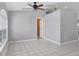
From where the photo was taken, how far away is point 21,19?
28.4 feet

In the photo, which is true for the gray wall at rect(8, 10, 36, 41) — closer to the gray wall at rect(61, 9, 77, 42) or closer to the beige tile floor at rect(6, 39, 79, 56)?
the beige tile floor at rect(6, 39, 79, 56)

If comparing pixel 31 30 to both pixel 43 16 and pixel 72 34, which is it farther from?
pixel 72 34

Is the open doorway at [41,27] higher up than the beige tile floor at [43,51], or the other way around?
the open doorway at [41,27]

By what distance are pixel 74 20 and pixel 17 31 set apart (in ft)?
16.1

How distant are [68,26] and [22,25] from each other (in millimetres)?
4004

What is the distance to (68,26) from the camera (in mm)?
7230

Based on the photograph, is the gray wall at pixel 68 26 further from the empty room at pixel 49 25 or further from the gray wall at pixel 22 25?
the gray wall at pixel 22 25

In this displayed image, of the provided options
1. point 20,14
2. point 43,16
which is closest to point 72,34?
point 43,16

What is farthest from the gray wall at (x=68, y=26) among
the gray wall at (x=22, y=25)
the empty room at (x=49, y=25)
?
the gray wall at (x=22, y=25)

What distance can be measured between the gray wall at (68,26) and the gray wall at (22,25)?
2971 mm

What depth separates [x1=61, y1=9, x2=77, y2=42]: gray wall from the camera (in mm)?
6949

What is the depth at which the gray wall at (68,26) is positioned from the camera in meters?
6.95

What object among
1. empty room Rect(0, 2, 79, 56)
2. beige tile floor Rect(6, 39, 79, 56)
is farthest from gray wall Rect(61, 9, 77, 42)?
beige tile floor Rect(6, 39, 79, 56)

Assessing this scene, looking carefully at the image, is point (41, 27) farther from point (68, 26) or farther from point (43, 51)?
point (43, 51)
